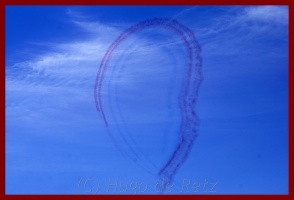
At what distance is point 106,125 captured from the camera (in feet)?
87.2

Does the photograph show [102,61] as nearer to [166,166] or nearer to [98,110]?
[98,110]

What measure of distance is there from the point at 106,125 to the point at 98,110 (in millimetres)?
1306

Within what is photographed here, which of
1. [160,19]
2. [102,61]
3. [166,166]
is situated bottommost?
[166,166]

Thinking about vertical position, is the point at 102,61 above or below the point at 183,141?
above

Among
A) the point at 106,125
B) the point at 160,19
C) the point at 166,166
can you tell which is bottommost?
the point at 166,166

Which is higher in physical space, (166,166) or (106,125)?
(106,125)

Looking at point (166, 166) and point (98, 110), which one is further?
point (98, 110)

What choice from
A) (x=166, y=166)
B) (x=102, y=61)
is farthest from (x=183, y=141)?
(x=102, y=61)

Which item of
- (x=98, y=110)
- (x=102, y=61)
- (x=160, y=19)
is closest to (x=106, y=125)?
(x=98, y=110)

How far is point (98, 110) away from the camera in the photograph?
88.1 feet

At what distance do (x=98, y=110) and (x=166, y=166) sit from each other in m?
6.62

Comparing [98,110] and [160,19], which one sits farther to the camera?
[98,110]

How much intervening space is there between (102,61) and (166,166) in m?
8.95

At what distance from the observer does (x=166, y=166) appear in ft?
81.6
